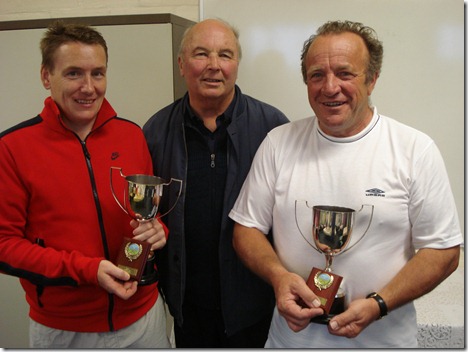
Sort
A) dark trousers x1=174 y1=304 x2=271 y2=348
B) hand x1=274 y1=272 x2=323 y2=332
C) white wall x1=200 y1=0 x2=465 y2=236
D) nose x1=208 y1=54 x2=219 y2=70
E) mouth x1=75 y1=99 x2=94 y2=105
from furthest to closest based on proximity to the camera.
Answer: white wall x1=200 y1=0 x2=465 y2=236 → dark trousers x1=174 y1=304 x2=271 y2=348 → nose x1=208 y1=54 x2=219 y2=70 → mouth x1=75 y1=99 x2=94 y2=105 → hand x1=274 y1=272 x2=323 y2=332

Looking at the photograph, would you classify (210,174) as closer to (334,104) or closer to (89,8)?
(334,104)

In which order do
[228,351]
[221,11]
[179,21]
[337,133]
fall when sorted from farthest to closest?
1. [221,11]
2. [179,21]
3. [228,351]
4. [337,133]

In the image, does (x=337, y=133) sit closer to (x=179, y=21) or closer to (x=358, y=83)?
(x=358, y=83)

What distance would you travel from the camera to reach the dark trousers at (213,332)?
1321 millimetres

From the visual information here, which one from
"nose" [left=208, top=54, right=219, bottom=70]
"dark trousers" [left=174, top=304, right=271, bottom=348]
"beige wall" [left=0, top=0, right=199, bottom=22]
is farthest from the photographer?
"beige wall" [left=0, top=0, right=199, bottom=22]

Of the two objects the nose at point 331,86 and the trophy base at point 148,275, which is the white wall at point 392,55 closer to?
the nose at point 331,86

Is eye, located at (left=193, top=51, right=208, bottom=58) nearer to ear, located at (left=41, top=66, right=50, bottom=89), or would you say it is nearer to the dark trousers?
ear, located at (left=41, top=66, right=50, bottom=89)

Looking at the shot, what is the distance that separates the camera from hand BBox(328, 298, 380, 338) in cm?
94

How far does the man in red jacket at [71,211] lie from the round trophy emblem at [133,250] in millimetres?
35

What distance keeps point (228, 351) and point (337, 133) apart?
0.73 metres

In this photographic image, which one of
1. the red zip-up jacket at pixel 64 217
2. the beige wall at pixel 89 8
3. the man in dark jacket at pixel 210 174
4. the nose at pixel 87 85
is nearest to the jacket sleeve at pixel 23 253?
the red zip-up jacket at pixel 64 217

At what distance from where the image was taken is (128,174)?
111 cm

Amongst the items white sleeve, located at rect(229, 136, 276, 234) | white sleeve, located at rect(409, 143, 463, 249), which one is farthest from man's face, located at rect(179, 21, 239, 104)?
white sleeve, located at rect(409, 143, 463, 249)

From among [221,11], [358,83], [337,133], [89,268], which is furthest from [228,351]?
[221,11]
